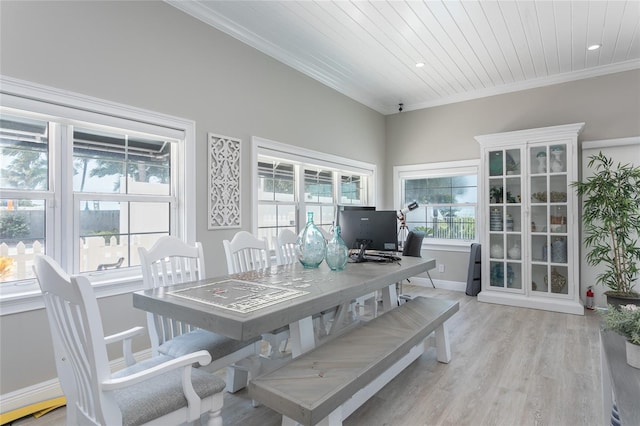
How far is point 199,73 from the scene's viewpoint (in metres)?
3.04

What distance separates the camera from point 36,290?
87.2 inches

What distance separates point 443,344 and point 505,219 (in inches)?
100

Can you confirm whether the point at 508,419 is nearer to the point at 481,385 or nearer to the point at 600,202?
the point at 481,385

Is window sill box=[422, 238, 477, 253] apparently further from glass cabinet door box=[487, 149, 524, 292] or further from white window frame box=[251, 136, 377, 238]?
white window frame box=[251, 136, 377, 238]

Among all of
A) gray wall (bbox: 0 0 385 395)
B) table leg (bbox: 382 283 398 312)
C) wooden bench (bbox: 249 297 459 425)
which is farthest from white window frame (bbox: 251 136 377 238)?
wooden bench (bbox: 249 297 459 425)

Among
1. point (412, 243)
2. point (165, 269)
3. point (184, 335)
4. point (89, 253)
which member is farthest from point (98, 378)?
point (412, 243)

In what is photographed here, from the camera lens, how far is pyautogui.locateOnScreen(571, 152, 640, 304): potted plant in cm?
367

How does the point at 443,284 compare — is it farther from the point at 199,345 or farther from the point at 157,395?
the point at 157,395

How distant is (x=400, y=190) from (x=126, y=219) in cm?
431

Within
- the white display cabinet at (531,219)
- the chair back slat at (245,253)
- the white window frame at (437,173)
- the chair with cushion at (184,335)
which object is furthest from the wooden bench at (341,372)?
the white window frame at (437,173)

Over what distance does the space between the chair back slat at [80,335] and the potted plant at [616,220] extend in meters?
4.60

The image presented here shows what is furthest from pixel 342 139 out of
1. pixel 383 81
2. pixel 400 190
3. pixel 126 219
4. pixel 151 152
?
pixel 126 219

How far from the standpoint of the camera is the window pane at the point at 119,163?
8.09 ft

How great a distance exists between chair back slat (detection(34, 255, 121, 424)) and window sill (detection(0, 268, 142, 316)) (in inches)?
45.1
